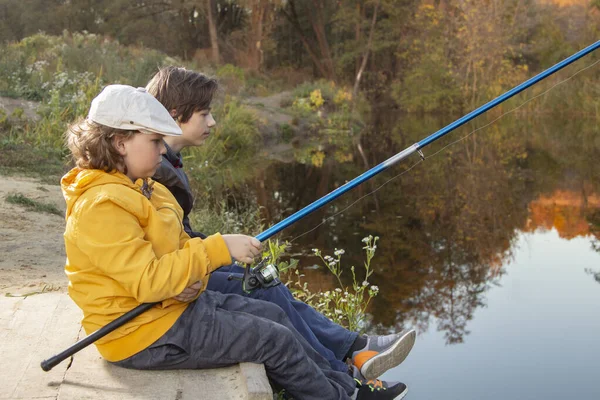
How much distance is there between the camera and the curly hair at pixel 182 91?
3020 millimetres

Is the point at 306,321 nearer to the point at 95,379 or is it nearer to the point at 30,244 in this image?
the point at 95,379

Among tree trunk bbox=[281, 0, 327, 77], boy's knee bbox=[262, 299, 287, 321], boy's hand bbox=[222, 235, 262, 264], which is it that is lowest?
boy's knee bbox=[262, 299, 287, 321]

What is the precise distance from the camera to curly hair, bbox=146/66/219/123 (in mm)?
3020

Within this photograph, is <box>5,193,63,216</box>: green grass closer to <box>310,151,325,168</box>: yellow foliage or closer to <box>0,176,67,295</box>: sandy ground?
<box>0,176,67,295</box>: sandy ground

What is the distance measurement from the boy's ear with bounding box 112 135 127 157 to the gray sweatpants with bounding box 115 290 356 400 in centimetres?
53

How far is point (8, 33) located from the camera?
85.9ft

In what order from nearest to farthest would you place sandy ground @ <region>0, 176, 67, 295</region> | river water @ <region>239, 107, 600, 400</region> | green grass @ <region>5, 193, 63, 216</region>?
sandy ground @ <region>0, 176, 67, 295</region> < river water @ <region>239, 107, 600, 400</region> < green grass @ <region>5, 193, 63, 216</region>

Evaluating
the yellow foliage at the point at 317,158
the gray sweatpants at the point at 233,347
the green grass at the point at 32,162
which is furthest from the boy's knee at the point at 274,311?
the yellow foliage at the point at 317,158

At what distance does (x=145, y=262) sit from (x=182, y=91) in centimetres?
93

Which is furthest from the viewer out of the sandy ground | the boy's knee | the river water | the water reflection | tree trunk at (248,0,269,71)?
tree trunk at (248,0,269,71)

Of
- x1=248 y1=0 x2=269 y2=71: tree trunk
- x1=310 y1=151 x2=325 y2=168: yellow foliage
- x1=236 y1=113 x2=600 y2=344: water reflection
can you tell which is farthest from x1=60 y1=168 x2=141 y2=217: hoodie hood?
x1=248 y1=0 x2=269 y2=71: tree trunk

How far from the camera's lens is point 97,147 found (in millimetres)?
2367

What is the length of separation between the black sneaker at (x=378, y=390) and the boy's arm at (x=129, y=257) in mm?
952

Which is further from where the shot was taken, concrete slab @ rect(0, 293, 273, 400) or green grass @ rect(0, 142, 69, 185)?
green grass @ rect(0, 142, 69, 185)
